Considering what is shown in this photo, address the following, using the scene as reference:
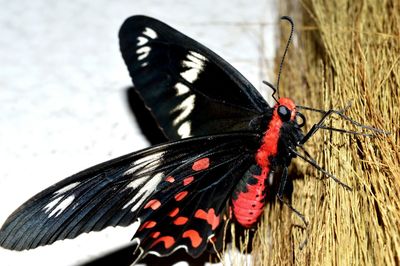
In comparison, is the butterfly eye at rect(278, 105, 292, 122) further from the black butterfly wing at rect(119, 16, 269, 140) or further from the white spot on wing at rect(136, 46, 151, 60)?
the white spot on wing at rect(136, 46, 151, 60)

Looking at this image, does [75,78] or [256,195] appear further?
[75,78]

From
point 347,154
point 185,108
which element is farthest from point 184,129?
point 347,154

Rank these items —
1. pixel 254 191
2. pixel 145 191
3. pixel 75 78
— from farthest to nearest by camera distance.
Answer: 1. pixel 75 78
2. pixel 254 191
3. pixel 145 191

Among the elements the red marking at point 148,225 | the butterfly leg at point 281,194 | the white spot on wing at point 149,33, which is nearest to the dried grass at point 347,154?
the butterfly leg at point 281,194

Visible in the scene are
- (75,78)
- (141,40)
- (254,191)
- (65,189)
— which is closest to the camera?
(65,189)

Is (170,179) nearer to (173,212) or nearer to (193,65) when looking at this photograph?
(173,212)

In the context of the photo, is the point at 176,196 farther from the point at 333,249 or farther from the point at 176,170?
the point at 333,249

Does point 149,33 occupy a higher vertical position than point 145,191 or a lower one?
higher
